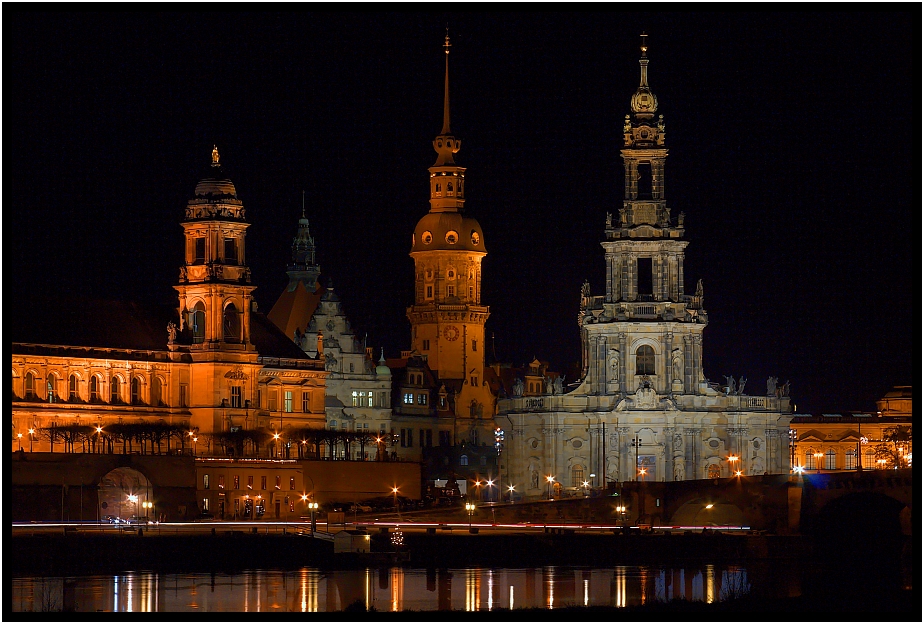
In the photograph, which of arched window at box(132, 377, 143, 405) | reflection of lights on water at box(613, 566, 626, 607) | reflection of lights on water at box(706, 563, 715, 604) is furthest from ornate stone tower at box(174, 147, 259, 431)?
reflection of lights on water at box(706, 563, 715, 604)

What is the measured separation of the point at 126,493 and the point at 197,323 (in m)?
18.2

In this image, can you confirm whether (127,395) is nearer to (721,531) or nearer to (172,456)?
(172,456)

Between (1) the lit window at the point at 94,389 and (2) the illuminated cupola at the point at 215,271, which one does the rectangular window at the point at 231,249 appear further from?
(1) the lit window at the point at 94,389

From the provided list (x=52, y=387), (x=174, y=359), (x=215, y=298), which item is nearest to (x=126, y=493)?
(x=52, y=387)

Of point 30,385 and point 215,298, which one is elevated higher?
point 215,298

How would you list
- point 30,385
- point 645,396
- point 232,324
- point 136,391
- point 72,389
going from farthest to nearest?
point 645,396 < point 232,324 < point 136,391 < point 72,389 < point 30,385

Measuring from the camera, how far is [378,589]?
123875mm

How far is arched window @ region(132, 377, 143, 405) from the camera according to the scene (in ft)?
539

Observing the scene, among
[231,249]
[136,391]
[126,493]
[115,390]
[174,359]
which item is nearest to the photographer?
[126,493]

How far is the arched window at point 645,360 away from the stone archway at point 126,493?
141 ft

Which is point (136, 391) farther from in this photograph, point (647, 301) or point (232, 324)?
point (647, 301)

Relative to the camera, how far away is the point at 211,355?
165 metres

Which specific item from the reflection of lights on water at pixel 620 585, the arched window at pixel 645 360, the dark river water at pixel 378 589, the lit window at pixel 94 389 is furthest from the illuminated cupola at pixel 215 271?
the reflection of lights on water at pixel 620 585

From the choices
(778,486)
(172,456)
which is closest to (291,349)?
(172,456)
